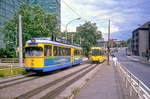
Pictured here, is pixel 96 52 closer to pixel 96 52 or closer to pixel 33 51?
pixel 96 52

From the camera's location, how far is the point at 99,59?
39531mm

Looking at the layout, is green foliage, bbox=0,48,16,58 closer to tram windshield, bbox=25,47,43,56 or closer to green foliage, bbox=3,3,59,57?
green foliage, bbox=3,3,59,57

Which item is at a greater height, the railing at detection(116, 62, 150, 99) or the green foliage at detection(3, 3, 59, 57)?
the green foliage at detection(3, 3, 59, 57)

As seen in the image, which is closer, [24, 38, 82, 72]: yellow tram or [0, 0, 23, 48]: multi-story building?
[24, 38, 82, 72]: yellow tram

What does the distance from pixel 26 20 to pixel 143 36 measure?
227 ft

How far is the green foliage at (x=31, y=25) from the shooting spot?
3741 cm

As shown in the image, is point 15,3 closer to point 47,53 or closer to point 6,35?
point 6,35

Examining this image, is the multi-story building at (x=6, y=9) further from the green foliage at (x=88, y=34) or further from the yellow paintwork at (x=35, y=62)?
the yellow paintwork at (x=35, y=62)

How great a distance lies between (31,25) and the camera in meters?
37.5

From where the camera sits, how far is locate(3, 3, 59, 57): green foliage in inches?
1473

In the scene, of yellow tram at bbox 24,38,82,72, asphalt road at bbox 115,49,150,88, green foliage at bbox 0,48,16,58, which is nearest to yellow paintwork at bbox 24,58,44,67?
yellow tram at bbox 24,38,82,72

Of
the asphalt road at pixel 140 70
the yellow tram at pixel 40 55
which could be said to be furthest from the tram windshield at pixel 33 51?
the asphalt road at pixel 140 70

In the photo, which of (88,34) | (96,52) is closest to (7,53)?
(96,52)

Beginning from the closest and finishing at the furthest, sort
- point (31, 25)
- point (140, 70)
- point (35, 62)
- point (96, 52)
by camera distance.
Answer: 1. point (35, 62)
2. point (140, 70)
3. point (31, 25)
4. point (96, 52)
